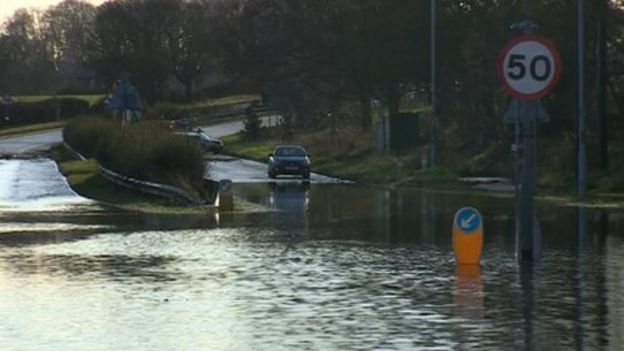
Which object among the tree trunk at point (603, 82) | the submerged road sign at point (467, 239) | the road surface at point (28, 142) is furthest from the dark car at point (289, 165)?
the submerged road sign at point (467, 239)

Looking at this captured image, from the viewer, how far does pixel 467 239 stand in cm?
1822

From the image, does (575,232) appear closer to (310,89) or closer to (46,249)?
(46,249)

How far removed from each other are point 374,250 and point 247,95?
114 meters

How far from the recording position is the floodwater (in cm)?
1208

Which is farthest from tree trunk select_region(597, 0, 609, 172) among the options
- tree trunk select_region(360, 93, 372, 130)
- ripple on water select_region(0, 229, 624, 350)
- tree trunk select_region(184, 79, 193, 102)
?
tree trunk select_region(184, 79, 193, 102)

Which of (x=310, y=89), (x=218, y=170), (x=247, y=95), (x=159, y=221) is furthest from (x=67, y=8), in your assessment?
(x=159, y=221)

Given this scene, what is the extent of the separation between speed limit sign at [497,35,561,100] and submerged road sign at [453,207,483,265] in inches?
81.3

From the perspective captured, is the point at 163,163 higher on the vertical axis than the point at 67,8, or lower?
lower

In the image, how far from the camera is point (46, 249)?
21438 mm

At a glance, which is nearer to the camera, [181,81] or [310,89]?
[310,89]

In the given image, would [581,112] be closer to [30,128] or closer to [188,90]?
[30,128]

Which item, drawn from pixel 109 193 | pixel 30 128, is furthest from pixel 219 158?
pixel 30 128

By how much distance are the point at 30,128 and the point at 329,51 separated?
44039 millimetres

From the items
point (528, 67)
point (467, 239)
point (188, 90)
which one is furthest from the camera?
point (188, 90)
